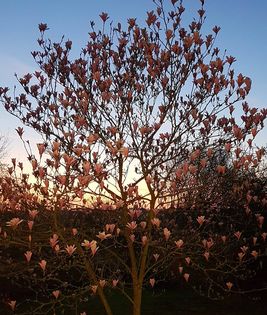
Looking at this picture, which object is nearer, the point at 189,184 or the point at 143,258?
the point at 189,184

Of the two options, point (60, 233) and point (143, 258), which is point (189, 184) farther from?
point (60, 233)

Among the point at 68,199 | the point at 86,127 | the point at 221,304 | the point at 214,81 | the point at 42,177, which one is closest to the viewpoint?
the point at 42,177

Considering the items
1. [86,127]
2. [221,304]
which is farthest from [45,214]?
[221,304]

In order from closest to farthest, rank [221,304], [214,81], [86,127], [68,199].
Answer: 1. [68,199]
2. [214,81]
3. [86,127]
4. [221,304]

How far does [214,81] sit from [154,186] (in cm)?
217

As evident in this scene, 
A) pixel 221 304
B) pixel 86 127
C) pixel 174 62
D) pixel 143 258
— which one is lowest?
pixel 221 304

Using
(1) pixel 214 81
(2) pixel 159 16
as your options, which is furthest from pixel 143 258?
(2) pixel 159 16

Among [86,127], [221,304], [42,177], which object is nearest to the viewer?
[42,177]

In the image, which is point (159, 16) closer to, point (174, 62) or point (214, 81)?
point (174, 62)

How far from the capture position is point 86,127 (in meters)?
8.62

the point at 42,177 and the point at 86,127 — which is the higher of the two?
the point at 86,127

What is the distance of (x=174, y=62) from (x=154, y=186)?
7.50 feet

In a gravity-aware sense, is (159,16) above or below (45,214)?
above

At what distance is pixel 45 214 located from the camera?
778 cm
